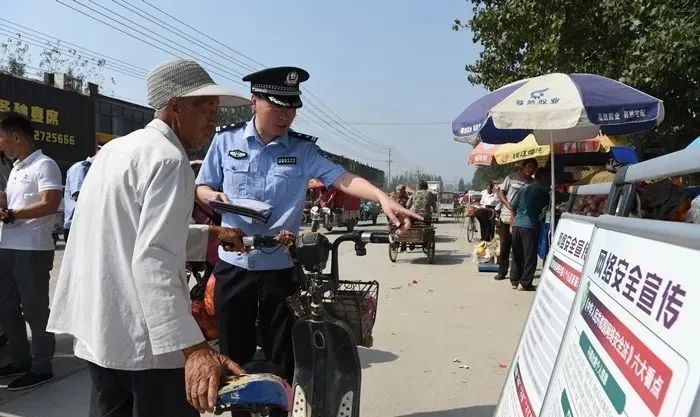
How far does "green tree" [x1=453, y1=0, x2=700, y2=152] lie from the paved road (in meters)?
3.65

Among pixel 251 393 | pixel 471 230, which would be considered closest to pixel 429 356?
pixel 251 393

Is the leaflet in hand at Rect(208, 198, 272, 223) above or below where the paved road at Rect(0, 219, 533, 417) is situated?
above

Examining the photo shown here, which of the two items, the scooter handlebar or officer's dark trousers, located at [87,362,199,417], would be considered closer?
officer's dark trousers, located at [87,362,199,417]

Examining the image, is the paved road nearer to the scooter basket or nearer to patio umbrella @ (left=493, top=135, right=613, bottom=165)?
the scooter basket

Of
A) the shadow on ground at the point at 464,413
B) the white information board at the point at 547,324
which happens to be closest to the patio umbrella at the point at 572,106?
the shadow on ground at the point at 464,413

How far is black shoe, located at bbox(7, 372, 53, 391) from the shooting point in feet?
12.7

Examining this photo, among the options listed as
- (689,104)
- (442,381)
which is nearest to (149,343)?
(442,381)

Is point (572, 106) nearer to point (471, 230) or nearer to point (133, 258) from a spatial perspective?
point (133, 258)

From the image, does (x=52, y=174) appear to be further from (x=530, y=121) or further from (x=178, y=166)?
(x=530, y=121)

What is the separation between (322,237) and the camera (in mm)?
2469

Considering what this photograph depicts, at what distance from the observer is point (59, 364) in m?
4.44

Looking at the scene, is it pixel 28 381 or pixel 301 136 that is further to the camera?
pixel 28 381

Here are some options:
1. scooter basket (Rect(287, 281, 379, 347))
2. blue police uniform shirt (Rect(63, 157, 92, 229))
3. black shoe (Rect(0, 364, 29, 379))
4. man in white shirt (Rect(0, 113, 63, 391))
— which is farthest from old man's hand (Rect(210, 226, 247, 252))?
blue police uniform shirt (Rect(63, 157, 92, 229))

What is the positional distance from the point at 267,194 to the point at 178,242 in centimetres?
114
